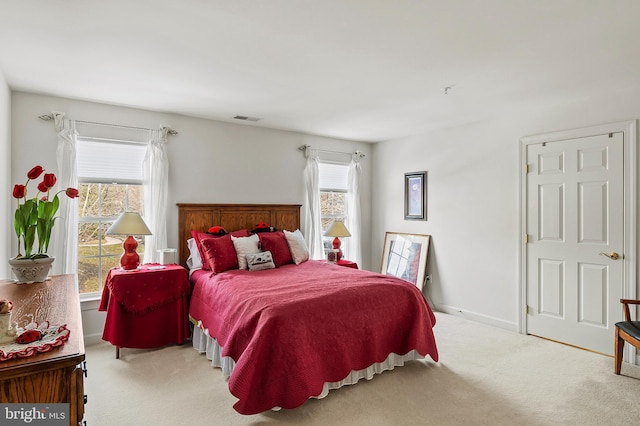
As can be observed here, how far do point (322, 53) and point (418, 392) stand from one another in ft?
8.71

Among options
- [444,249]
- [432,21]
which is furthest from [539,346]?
[432,21]

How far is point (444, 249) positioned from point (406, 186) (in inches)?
44.6

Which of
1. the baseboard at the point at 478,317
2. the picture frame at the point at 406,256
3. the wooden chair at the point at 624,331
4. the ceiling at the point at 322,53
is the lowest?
the baseboard at the point at 478,317

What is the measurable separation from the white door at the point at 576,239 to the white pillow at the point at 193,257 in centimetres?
374

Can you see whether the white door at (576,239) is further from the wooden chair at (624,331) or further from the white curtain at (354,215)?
the white curtain at (354,215)

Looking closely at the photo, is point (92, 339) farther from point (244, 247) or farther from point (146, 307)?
point (244, 247)

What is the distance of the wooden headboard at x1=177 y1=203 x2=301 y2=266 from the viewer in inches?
168

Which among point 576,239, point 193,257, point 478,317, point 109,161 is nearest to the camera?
point 576,239

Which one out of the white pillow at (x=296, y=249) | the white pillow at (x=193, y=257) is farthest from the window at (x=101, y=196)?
the white pillow at (x=296, y=249)

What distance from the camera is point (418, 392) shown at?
8.95 ft

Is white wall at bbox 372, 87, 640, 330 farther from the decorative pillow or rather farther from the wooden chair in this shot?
the decorative pillow

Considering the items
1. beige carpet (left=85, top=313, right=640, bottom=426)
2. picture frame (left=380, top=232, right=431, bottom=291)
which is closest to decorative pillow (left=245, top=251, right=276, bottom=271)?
beige carpet (left=85, top=313, right=640, bottom=426)

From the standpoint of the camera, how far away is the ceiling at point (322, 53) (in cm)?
206

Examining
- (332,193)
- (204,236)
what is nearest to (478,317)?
(332,193)
